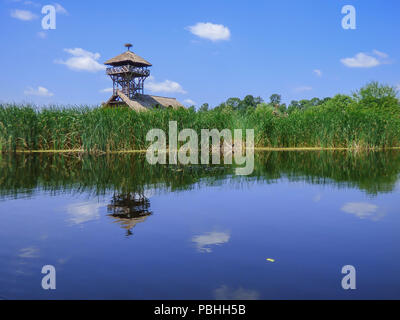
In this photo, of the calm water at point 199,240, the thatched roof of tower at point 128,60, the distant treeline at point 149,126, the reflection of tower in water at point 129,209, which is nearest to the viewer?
the calm water at point 199,240

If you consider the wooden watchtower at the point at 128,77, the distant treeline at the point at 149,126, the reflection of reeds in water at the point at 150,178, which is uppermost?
the wooden watchtower at the point at 128,77

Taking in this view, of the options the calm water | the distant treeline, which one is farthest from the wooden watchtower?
the calm water

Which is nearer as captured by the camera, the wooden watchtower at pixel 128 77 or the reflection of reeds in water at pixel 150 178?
the reflection of reeds in water at pixel 150 178

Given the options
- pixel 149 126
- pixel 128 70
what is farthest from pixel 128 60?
pixel 149 126

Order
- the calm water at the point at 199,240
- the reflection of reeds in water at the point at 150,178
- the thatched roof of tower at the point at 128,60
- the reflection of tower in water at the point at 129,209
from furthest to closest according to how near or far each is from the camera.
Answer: the thatched roof of tower at the point at 128,60, the reflection of reeds in water at the point at 150,178, the reflection of tower in water at the point at 129,209, the calm water at the point at 199,240

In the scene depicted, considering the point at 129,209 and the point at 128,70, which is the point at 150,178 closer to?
the point at 129,209

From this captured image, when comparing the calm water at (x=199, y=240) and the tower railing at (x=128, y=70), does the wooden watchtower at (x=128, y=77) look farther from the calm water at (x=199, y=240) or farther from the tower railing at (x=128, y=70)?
the calm water at (x=199, y=240)

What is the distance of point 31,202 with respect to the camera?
7.09 metres

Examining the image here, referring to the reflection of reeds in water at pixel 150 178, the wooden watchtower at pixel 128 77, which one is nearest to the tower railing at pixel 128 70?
the wooden watchtower at pixel 128 77

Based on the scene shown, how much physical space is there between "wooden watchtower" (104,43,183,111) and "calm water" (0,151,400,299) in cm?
4448

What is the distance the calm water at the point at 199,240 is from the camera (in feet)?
10.6

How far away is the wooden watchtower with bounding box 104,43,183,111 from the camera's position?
2051 inches

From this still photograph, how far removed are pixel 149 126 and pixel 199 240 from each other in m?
17.0

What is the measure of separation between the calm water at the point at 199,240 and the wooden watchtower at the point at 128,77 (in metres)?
44.5
